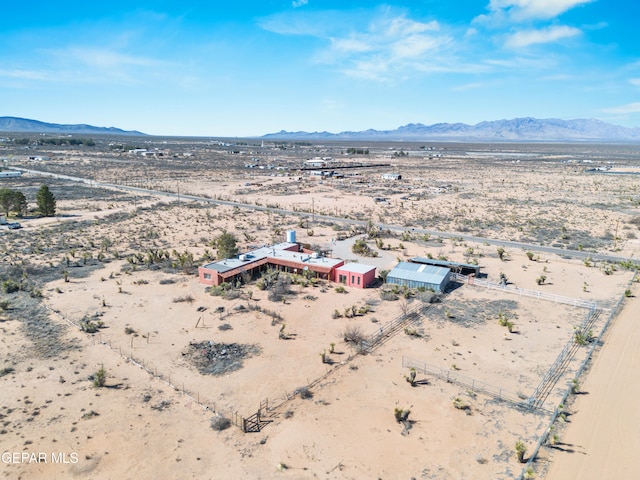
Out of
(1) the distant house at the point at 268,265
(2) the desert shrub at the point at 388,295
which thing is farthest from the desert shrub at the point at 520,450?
(1) the distant house at the point at 268,265

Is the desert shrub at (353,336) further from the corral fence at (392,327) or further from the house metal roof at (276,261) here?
the house metal roof at (276,261)

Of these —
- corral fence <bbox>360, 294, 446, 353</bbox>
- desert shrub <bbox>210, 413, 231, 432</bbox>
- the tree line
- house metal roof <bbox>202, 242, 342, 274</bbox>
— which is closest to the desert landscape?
desert shrub <bbox>210, 413, 231, 432</bbox>

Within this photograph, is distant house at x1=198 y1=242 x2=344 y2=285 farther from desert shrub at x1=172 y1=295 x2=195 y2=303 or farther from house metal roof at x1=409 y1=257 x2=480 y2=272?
house metal roof at x1=409 y1=257 x2=480 y2=272

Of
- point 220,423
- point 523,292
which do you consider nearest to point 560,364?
point 523,292

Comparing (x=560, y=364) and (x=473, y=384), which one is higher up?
(x=560, y=364)

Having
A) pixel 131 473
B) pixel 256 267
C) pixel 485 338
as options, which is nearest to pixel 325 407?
pixel 131 473

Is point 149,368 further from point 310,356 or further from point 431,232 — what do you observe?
point 431,232
